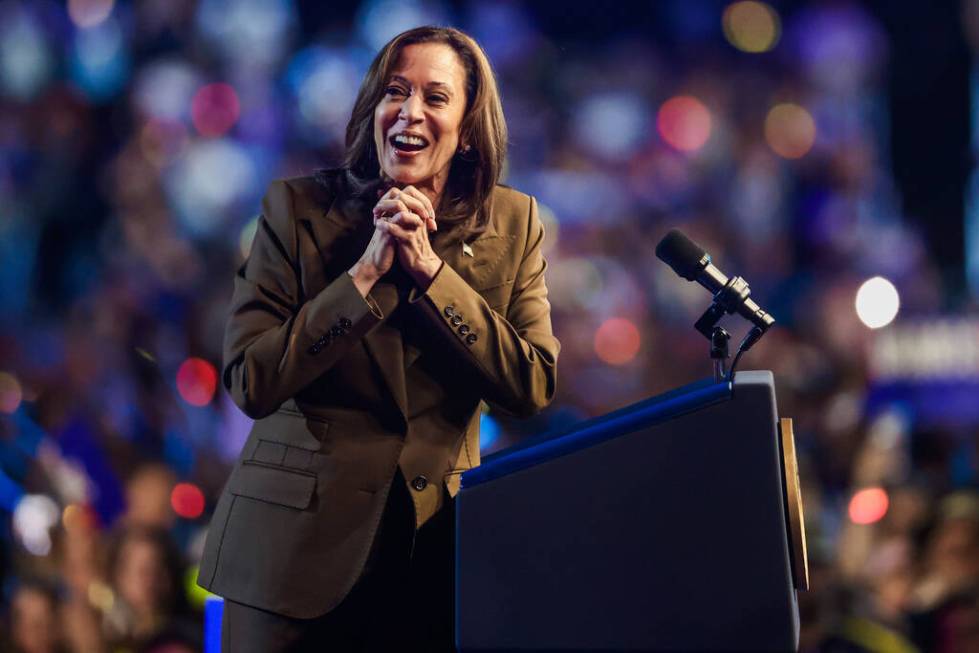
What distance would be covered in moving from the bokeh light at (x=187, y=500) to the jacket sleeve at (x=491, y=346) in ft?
10.0

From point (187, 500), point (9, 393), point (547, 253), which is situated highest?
point (547, 253)

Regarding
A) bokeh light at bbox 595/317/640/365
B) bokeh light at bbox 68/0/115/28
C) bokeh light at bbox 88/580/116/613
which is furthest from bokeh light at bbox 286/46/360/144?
bokeh light at bbox 88/580/116/613

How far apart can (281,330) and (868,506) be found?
3.52 m

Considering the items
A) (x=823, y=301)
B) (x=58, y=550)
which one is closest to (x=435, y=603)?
(x=58, y=550)

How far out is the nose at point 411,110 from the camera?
1782 mm

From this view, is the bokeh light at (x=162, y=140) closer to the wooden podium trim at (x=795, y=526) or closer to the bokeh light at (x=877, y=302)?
the bokeh light at (x=877, y=302)

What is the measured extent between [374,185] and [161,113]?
19.4 feet

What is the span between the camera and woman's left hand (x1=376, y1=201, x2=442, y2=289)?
65.9 inches

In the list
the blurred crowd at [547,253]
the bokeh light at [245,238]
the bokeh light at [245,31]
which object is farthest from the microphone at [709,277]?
the bokeh light at [245,31]

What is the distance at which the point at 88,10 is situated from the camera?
320 inches

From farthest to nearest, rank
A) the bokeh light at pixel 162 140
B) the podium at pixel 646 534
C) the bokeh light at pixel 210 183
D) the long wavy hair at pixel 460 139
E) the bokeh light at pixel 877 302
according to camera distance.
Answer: the bokeh light at pixel 162 140
the bokeh light at pixel 210 183
the bokeh light at pixel 877 302
the long wavy hair at pixel 460 139
the podium at pixel 646 534

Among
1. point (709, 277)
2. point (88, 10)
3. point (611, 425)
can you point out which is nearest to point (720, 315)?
point (709, 277)

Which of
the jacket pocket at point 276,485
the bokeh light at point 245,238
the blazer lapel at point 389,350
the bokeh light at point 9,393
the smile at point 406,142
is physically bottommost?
the jacket pocket at point 276,485

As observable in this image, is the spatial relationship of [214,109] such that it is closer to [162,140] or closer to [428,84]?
[162,140]
